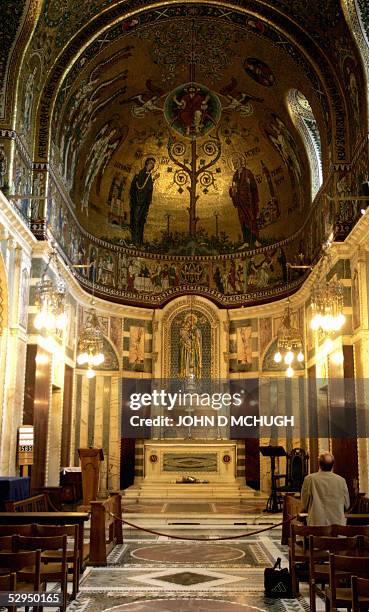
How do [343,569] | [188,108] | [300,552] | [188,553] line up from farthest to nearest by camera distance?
[188,108] < [188,553] < [300,552] < [343,569]

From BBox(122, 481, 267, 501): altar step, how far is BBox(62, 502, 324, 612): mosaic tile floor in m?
6.39

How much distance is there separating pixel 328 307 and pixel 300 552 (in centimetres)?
436

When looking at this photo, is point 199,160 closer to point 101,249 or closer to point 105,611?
point 101,249

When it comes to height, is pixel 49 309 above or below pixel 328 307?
above

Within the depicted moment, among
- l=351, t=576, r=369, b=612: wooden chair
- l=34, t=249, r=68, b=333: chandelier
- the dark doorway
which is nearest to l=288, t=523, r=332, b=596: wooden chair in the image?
l=351, t=576, r=369, b=612: wooden chair

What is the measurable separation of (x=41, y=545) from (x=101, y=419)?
50.2ft

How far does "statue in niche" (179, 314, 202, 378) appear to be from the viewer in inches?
910

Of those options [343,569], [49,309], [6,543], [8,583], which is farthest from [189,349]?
[8,583]

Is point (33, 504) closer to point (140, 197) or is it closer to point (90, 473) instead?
point (90, 473)

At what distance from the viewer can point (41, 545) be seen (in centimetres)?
655

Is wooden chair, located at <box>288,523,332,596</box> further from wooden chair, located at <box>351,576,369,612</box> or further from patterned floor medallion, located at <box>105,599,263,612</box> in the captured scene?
wooden chair, located at <box>351,576,369,612</box>

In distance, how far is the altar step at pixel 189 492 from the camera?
19.6m

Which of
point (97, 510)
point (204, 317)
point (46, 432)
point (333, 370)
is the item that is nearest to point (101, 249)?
point (204, 317)

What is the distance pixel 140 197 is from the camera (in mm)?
23906
